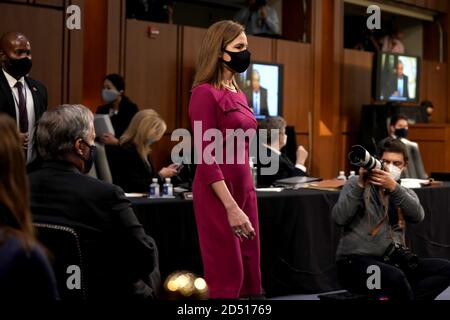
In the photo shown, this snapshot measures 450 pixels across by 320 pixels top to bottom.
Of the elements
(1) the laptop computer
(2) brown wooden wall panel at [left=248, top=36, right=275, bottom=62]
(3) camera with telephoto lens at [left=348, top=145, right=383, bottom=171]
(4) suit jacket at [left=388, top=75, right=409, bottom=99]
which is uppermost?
(2) brown wooden wall panel at [left=248, top=36, right=275, bottom=62]

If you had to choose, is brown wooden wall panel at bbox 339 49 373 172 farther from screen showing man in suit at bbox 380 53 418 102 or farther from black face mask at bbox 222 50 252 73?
black face mask at bbox 222 50 252 73

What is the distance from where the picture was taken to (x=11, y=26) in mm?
5906

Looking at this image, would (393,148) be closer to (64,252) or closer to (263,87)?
(64,252)

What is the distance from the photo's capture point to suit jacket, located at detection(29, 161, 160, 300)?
221 cm

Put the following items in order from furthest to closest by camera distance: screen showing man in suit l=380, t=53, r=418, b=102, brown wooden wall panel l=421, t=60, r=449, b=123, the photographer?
brown wooden wall panel l=421, t=60, r=449, b=123, screen showing man in suit l=380, t=53, r=418, b=102, the photographer

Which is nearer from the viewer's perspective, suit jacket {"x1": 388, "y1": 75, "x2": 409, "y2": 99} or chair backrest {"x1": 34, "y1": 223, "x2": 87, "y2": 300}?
chair backrest {"x1": 34, "y1": 223, "x2": 87, "y2": 300}

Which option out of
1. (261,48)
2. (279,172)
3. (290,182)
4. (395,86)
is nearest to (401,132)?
(279,172)

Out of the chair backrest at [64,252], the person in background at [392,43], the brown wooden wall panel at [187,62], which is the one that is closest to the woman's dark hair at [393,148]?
the chair backrest at [64,252]

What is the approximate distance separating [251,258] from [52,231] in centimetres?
102

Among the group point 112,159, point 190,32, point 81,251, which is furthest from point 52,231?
point 190,32

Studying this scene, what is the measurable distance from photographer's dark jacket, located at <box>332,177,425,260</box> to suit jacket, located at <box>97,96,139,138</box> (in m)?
2.97

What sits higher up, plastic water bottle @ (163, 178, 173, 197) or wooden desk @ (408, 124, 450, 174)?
wooden desk @ (408, 124, 450, 174)

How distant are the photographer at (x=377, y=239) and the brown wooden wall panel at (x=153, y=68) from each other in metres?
3.84

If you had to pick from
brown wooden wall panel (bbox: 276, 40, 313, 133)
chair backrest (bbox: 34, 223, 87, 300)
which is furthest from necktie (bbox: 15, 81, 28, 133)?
brown wooden wall panel (bbox: 276, 40, 313, 133)
